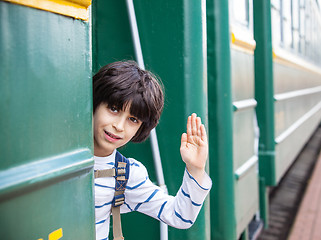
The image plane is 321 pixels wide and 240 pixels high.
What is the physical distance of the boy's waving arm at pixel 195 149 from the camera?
3.66 ft

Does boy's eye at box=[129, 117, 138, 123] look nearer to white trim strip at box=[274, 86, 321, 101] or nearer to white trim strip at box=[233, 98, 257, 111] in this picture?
white trim strip at box=[233, 98, 257, 111]

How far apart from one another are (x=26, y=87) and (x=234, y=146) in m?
1.46

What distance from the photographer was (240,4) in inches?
86.8

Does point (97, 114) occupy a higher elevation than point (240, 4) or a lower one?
lower

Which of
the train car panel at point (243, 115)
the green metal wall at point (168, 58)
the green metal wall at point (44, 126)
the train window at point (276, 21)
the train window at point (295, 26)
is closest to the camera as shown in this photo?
the green metal wall at point (44, 126)

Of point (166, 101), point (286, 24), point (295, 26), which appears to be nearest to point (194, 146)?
point (166, 101)

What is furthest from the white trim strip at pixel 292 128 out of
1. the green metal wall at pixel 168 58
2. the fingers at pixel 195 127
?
the fingers at pixel 195 127

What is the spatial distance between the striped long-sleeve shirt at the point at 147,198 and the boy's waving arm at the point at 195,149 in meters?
0.02

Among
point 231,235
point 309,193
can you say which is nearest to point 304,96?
point 309,193

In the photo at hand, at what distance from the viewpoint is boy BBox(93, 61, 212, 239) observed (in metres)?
1.03

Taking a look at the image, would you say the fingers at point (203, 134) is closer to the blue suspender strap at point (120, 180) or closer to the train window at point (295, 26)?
the blue suspender strap at point (120, 180)

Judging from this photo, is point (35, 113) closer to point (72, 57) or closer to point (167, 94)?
point (72, 57)

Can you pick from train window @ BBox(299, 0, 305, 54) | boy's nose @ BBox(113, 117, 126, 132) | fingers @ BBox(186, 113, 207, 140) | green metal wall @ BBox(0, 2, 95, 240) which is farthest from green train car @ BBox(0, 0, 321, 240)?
train window @ BBox(299, 0, 305, 54)

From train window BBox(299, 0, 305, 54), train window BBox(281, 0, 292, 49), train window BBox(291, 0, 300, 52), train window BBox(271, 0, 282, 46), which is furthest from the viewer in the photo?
train window BBox(299, 0, 305, 54)
